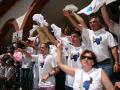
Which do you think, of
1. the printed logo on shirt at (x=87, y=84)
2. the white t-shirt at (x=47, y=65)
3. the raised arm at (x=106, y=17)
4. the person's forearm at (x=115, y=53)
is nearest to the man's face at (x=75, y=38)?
the raised arm at (x=106, y=17)

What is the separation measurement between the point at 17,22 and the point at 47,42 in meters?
6.45

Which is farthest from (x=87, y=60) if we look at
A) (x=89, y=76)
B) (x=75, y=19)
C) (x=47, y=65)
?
(x=47, y=65)

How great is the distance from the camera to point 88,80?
5.38m

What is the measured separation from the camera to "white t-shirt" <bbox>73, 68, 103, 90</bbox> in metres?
5.27

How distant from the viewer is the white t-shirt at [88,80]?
5270 millimetres

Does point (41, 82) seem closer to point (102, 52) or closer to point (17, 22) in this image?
point (102, 52)

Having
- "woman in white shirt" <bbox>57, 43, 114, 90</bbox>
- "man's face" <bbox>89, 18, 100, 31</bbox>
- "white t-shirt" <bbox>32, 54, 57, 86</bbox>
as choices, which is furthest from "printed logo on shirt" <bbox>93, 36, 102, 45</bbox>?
"white t-shirt" <bbox>32, 54, 57, 86</bbox>

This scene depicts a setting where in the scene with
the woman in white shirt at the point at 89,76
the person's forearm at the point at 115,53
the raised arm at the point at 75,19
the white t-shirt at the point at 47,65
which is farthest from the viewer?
the white t-shirt at the point at 47,65

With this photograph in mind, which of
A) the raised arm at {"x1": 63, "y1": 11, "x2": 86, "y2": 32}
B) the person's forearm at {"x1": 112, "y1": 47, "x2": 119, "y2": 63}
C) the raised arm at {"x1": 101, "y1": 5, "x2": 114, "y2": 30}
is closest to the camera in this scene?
the person's forearm at {"x1": 112, "y1": 47, "x2": 119, "y2": 63}

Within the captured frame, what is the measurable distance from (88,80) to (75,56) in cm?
117

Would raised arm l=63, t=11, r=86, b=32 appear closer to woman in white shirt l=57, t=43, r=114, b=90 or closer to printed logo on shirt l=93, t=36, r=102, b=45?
printed logo on shirt l=93, t=36, r=102, b=45

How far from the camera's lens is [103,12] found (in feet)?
19.5

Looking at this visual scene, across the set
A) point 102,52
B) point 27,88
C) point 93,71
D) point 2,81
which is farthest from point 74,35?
point 2,81

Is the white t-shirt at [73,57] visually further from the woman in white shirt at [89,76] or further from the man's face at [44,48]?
the woman in white shirt at [89,76]
